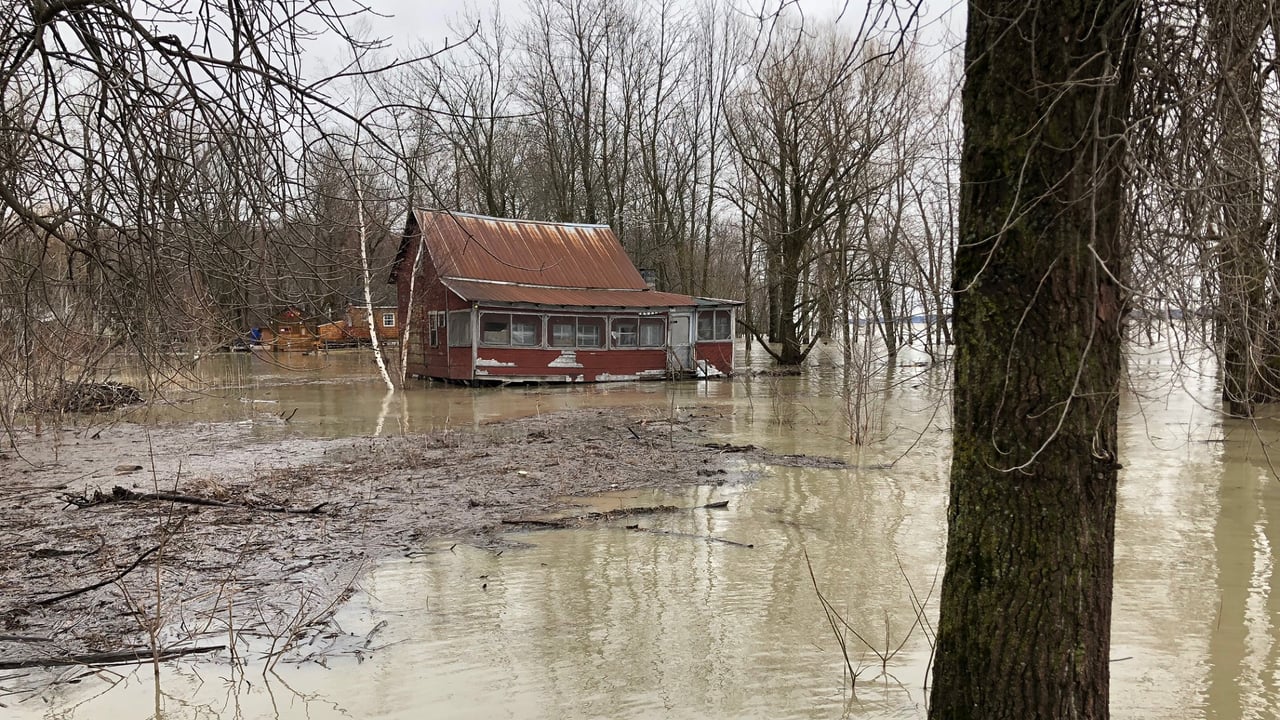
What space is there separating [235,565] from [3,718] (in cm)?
220

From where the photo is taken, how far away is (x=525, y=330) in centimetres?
2405

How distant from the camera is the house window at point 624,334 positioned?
1015 inches

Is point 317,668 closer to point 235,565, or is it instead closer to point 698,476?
point 235,565

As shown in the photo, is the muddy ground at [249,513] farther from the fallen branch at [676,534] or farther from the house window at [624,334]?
the house window at [624,334]

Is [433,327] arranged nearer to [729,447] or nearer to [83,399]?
[83,399]

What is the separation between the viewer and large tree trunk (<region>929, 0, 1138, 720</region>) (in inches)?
97.2

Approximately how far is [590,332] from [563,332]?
974 millimetres

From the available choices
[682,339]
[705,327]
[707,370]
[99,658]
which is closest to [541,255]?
[682,339]

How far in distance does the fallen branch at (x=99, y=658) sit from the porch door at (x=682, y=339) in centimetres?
2245

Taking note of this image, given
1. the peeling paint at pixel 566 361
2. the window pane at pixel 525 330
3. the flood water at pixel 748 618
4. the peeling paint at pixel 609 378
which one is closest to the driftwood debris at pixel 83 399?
the flood water at pixel 748 618

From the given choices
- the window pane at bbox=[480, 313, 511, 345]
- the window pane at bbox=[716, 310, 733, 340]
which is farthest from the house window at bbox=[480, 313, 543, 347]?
the window pane at bbox=[716, 310, 733, 340]

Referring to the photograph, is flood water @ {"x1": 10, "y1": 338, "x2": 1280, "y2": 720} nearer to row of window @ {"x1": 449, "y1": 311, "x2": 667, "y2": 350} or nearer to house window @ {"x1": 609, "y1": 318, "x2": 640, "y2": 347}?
row of window @ {"x1": 449, "y1": 311, "x2": 667, "y2": 350}

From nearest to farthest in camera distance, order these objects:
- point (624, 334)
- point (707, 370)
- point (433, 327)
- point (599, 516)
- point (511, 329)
Answer: point (599, 516)
point (511, 329)
point (433, 327)
point (624, 334)
point (707, 370)

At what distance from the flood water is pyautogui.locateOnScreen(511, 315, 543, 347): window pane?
14.6 metres
